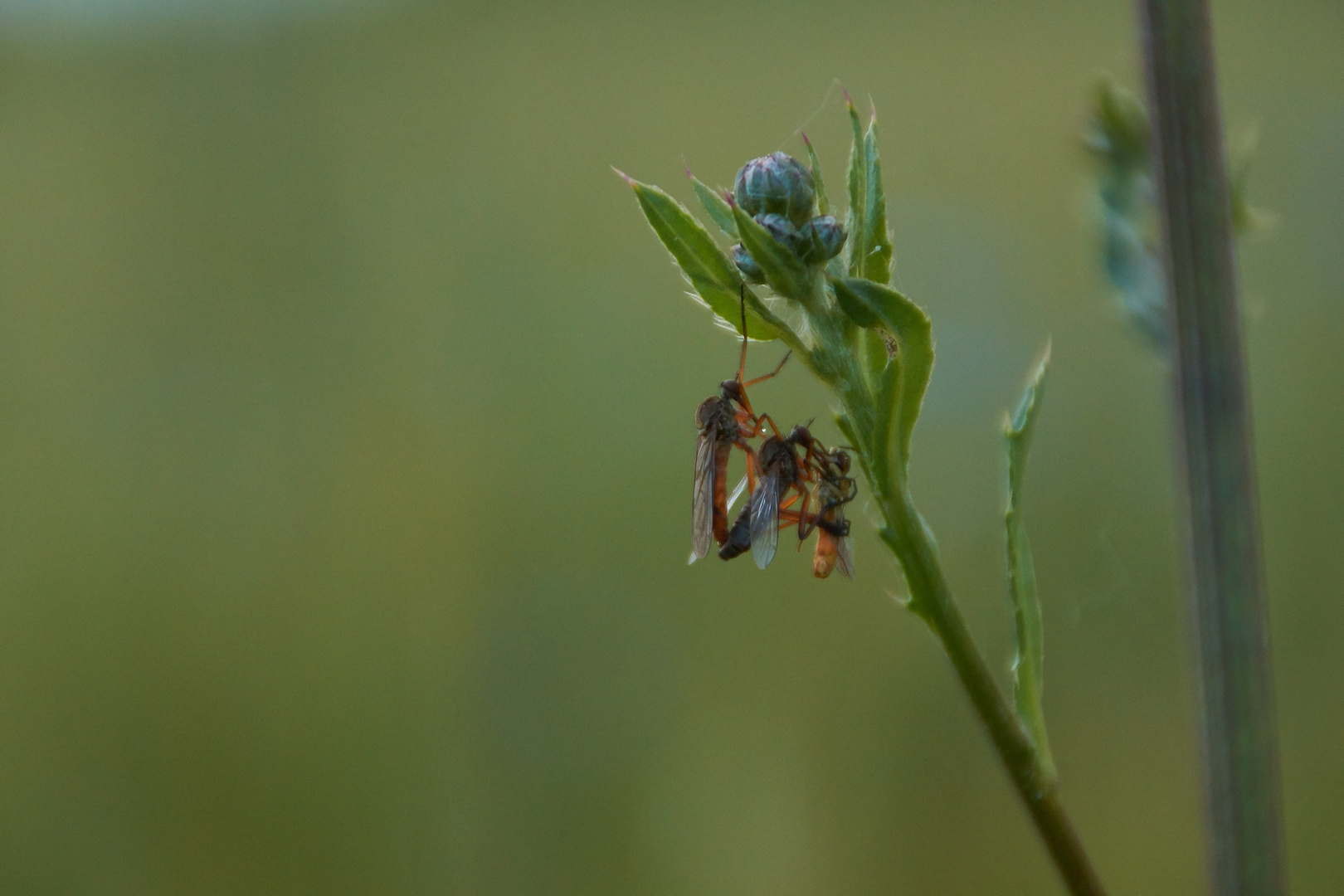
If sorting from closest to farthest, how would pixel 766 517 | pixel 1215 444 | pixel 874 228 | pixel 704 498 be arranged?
1. pixel 1215 444
2. pixel 874 228
3. pixel 766 517
4. pixel 704 498

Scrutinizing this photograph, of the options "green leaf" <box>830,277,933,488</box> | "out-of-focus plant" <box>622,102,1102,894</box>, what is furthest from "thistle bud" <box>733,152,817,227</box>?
"green leaf" <box>830,277,933,488</box>

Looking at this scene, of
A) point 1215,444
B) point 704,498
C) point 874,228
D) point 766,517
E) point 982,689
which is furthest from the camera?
point 704,498

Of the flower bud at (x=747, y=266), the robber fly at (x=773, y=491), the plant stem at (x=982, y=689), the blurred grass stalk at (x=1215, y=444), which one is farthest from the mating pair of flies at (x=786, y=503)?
the blurred grass stalk at (x=1215, y=444)

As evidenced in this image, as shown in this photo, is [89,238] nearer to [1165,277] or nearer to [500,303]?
[500,303]

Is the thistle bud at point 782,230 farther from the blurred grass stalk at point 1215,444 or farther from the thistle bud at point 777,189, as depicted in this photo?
the blurred grass stalk at point 1215,444

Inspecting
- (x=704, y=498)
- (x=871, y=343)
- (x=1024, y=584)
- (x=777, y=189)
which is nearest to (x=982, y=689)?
(x=1024, y=584)

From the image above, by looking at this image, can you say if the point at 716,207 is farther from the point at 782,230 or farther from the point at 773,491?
the point at 773,491
